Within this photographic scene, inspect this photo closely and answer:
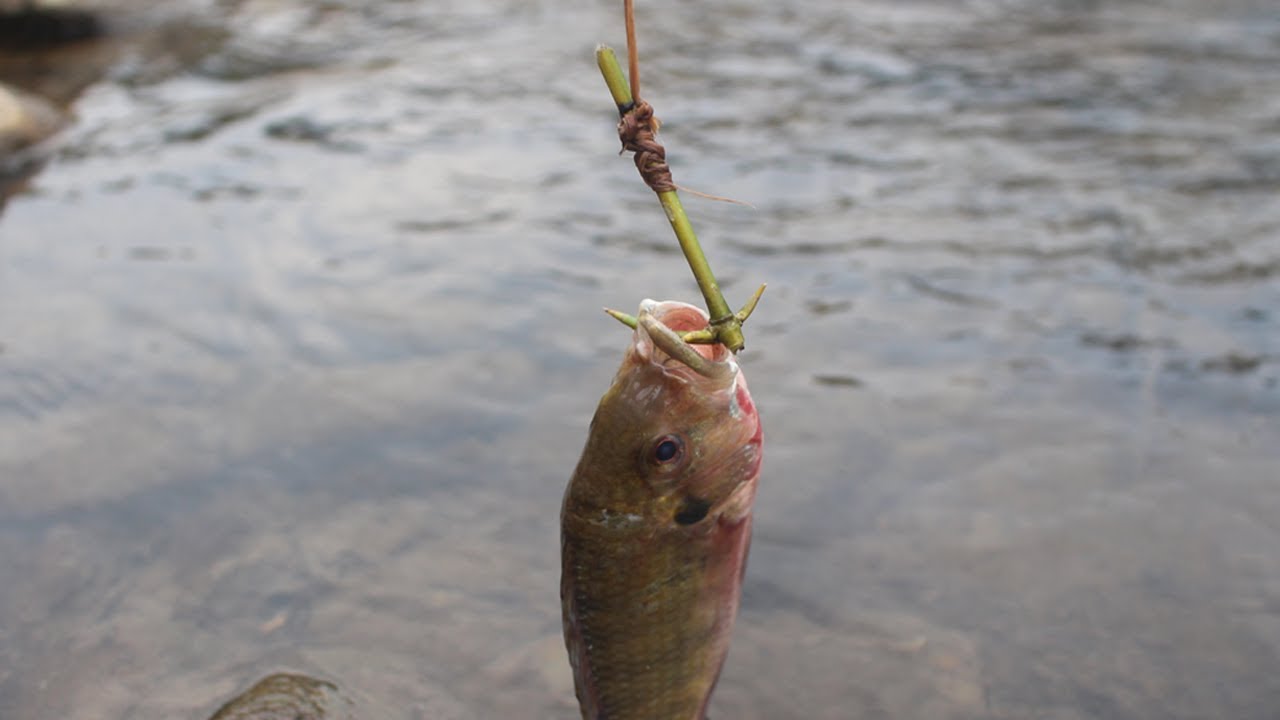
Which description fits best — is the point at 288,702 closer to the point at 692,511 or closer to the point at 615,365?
the point at 692,511

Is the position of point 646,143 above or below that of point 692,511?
above

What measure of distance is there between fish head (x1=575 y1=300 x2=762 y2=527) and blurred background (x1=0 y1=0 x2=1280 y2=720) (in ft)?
5.60

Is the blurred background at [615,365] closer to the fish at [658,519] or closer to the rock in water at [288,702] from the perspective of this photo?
the rock in water at [288,702]

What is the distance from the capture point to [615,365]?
6426 millimetres

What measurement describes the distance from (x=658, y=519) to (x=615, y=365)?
394 cm

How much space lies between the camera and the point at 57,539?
16.1ft

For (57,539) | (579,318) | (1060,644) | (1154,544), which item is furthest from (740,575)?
(579,318)

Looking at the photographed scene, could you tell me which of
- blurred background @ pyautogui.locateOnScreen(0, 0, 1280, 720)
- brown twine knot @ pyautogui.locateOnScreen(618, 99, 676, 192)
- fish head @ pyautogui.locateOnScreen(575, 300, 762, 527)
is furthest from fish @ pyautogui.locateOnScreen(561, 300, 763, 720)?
blurred background @ pyautogui.locateOnScreen(0, 0, 1280, 720)

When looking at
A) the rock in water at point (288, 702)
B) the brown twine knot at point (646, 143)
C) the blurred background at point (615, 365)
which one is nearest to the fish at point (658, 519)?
the brown twine knot at point (646, 143)

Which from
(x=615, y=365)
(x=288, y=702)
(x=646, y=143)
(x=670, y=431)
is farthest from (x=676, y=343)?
(x=615, y=365)

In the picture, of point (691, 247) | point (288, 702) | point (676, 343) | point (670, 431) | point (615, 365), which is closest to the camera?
point (691, 247)

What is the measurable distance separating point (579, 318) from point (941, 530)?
2.83 metres

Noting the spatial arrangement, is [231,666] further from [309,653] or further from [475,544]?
[475,544]

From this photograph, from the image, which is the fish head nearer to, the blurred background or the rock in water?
the blurred background
